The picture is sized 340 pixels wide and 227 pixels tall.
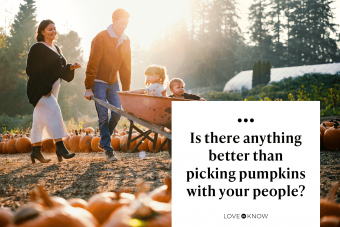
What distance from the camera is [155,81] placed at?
371cm

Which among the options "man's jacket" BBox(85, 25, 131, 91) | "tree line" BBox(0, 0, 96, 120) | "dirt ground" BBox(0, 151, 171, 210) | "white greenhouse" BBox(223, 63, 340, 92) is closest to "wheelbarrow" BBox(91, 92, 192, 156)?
"man's jacket" BBox(85, 25, 131, 91)

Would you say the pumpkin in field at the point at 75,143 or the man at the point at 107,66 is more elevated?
the man at the point at 107,66

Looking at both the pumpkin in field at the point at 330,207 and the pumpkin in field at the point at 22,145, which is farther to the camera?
the pumpkin in field at the point at 22,145

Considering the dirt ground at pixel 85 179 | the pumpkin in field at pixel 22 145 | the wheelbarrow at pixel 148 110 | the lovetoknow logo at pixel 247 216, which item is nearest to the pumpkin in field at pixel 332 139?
the dirt ground at pixel 85 179

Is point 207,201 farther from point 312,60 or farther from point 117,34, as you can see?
point 312,60

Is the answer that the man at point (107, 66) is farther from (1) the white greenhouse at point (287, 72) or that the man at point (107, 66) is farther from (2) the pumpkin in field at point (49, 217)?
(1) the white greenhouse at point (287, 72)

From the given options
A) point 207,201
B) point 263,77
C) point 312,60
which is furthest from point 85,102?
point 312,60

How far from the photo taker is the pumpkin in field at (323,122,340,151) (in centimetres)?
421

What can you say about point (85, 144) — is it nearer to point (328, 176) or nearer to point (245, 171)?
point (328, 176)

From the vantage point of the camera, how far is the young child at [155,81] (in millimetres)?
3570

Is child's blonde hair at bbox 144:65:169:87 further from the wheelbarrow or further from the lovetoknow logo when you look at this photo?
the lovetoknow logo

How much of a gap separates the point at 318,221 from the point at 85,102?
75.1 feet

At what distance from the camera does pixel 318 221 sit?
2.89 feet

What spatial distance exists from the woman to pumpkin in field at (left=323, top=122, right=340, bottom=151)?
386 cm
